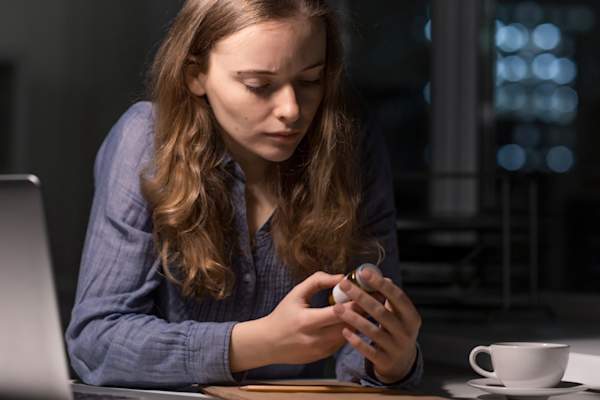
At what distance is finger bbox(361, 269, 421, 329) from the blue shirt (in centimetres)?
12

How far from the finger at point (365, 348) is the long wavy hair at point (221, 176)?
0.21 metres

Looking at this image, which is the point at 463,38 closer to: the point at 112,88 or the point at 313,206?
the point at 112,88

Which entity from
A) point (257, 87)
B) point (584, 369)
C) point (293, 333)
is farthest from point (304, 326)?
point (584, 369)

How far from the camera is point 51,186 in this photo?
14.4 ft

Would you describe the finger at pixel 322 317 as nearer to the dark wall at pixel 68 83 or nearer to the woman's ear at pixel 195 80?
the woman's ear at pixel 195 80

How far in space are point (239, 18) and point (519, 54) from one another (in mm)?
3864

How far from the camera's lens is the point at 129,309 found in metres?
1.40

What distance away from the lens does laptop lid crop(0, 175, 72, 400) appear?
3.02ft

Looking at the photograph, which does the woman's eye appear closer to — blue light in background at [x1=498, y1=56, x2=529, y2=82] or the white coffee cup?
the white coffee cup

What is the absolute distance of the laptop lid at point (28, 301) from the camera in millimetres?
919

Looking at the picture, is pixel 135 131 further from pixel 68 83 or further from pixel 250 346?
pixel 68 83

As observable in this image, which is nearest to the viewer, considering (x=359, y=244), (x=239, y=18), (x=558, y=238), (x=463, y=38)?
(x=239, y=18)

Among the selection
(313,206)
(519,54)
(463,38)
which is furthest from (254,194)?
(519,54)

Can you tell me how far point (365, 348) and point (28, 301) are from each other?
1.53 feet
